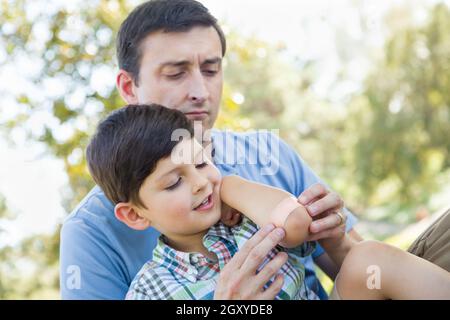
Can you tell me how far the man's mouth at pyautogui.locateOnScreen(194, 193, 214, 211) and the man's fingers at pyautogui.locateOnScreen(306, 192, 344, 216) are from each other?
0.27 m

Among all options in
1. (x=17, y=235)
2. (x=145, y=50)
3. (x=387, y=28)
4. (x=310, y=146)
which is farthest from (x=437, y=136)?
(x=145, y=50)

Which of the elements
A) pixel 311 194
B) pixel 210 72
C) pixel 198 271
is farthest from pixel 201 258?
pixel 210 72

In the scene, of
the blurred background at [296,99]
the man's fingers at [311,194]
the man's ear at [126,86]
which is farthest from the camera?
the blurred background at [296,99]

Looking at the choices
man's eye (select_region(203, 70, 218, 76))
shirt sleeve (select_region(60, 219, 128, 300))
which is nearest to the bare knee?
shirt sleeve (select_region(60, 219, 128, 300))

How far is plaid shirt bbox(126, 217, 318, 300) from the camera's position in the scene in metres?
1.65

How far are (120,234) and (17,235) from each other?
3.54 metres

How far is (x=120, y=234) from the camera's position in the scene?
1918 mm

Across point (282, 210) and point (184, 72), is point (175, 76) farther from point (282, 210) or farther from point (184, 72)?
→ point (282, 210)

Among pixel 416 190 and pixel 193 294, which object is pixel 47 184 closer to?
pixel 193 294

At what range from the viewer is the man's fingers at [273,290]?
153cm

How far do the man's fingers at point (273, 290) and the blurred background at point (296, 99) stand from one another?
1.50m

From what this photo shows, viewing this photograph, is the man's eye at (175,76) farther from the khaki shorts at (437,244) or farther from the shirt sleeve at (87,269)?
the khaki shorts at (437,244)

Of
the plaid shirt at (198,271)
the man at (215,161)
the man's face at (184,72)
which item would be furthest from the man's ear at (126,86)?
the plaid shirt at (198,271)

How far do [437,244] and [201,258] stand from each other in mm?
706
